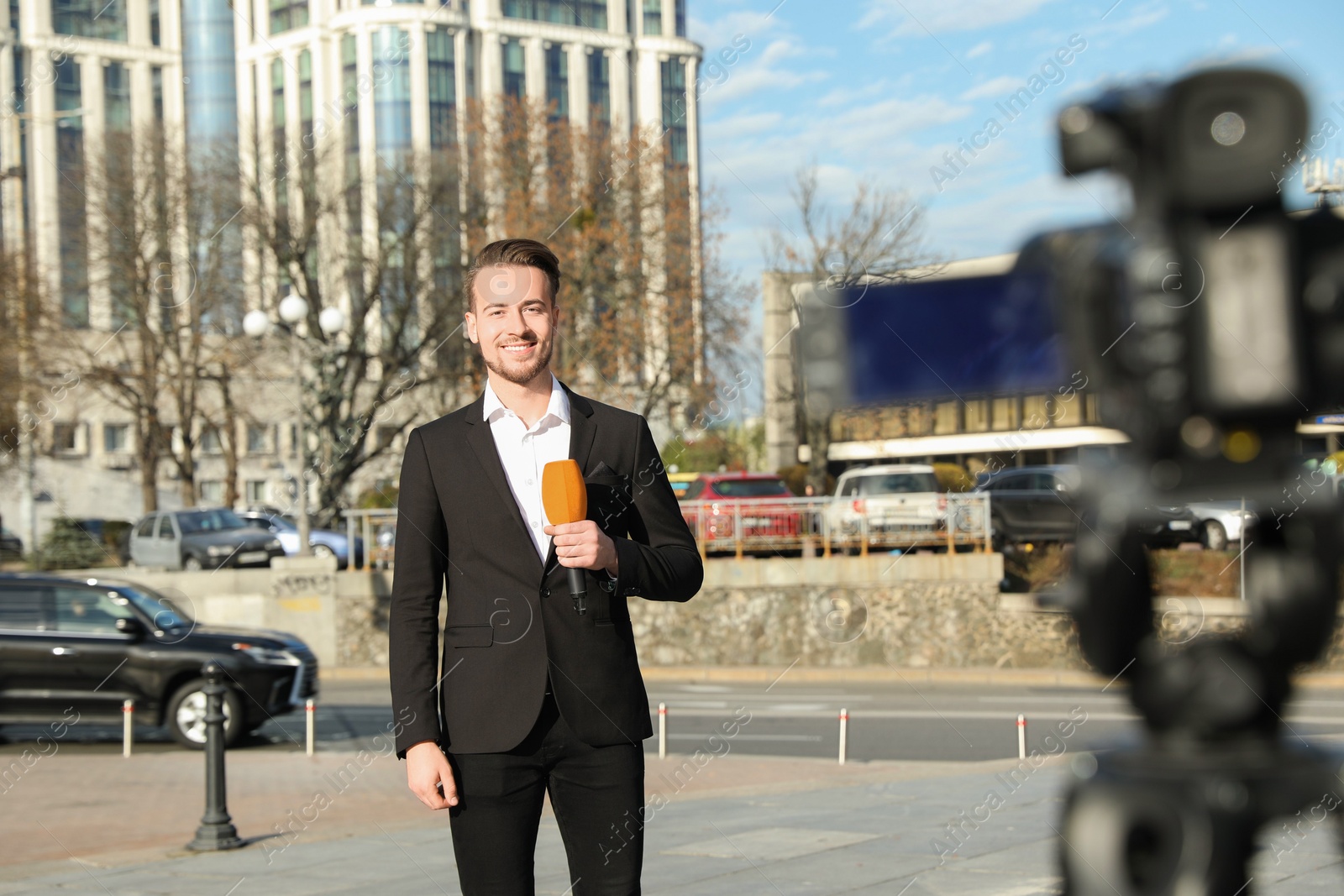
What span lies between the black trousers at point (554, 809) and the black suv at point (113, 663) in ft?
39.7

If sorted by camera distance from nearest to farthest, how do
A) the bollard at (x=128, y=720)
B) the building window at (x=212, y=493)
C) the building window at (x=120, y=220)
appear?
the bollard at (x=128, y=720), the building window at (x=120, y=220), the building window at (x=212, y=493)

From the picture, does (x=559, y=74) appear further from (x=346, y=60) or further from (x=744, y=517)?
(x=744, y=517)

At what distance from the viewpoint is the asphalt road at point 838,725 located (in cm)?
1436

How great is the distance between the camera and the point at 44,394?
116 feet

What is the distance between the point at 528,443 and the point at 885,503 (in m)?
22.0

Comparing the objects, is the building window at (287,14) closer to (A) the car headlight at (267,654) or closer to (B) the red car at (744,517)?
(B) the red car at (744,517)

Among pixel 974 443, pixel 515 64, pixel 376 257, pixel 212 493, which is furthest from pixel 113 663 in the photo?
pixel 515 64

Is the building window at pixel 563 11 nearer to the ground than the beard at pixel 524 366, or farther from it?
farther from it

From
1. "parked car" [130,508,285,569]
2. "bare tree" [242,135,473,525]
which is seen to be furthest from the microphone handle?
"bare tree" [242,135,473,525]

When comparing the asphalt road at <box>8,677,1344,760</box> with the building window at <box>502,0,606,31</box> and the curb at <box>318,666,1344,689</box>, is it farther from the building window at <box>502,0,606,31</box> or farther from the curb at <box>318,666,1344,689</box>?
the building window at <box>502,0,606,31</box>

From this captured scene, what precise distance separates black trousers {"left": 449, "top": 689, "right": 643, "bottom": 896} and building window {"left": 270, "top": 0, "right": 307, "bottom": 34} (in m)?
90.2

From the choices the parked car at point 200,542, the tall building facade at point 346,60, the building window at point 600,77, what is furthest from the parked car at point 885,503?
the building window at point 600,77

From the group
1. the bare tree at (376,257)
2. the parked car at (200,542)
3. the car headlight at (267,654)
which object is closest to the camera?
the car headlight at (267,654)

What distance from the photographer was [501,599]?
10.9 ft
